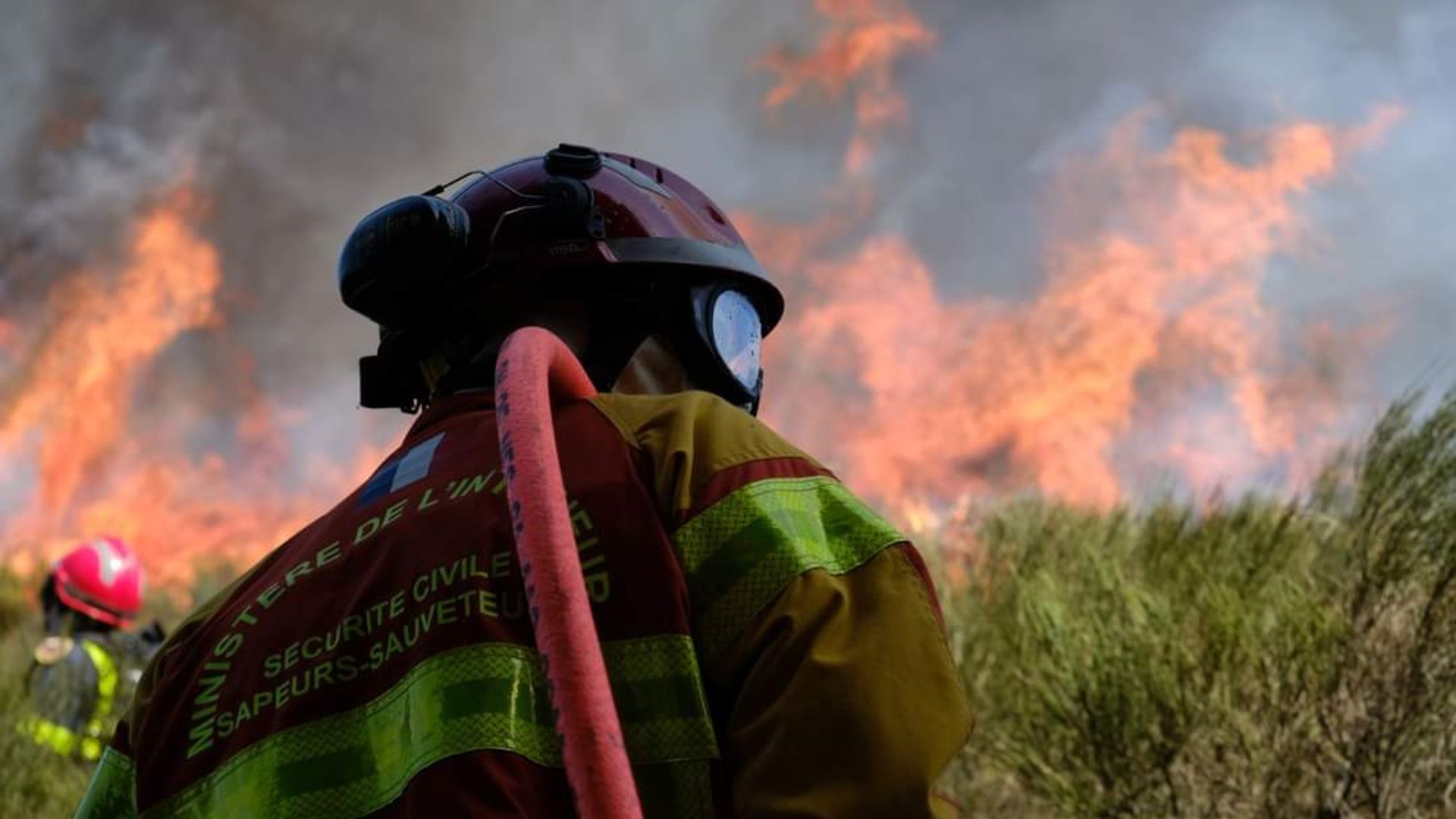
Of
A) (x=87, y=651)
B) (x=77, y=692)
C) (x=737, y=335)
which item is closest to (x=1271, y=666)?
(x=737, y=335)

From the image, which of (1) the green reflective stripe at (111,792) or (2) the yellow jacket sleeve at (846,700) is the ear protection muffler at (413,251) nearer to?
(1) the green reflective stripe at (111,792)

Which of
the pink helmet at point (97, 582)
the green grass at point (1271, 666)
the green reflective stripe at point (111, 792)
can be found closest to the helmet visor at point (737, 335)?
the green reflective stripe at point (111, 792)

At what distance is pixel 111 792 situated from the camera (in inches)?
71.9

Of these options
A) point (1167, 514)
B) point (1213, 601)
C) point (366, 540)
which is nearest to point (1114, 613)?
point (1213, 601)

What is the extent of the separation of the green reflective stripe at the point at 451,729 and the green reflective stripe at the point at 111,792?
309 mm

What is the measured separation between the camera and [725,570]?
1423 mm

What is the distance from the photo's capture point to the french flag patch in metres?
1.72

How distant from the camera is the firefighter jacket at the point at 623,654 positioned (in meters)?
1.32

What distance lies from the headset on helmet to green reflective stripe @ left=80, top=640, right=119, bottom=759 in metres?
6.85

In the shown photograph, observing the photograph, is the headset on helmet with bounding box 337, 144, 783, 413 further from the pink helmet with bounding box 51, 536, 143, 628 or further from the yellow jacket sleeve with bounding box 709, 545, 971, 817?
the pink helmet with bounding box 51, 536, 143, 628

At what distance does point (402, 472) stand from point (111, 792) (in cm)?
58

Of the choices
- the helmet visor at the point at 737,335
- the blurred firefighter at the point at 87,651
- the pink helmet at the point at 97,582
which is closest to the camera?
the helmet visor at the point at 737,335

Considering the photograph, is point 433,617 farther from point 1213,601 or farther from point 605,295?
point 1213,601

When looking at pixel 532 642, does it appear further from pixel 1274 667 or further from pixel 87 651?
pixel 87 651
